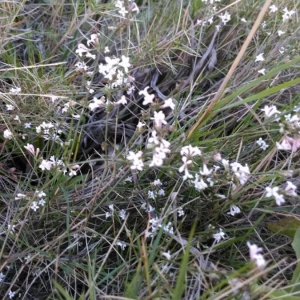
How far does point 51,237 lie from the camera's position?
4.33 ft

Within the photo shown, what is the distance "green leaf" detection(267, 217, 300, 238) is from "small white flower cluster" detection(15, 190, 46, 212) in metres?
0.60

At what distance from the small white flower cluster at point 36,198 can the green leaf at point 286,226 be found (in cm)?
60

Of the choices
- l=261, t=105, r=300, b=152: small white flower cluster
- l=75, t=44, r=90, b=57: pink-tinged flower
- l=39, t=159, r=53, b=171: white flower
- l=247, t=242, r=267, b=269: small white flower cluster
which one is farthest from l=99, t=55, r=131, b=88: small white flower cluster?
l=247, t=242, r=267, b=269: small white flower cluster

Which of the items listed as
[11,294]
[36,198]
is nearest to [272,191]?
[36,198]

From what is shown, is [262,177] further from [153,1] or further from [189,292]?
[153,1]

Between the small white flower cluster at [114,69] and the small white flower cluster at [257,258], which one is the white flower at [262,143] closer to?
the small white flower cluster at [114,69]

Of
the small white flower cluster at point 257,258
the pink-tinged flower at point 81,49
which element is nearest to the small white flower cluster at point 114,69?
the pink-tinged flower at point 81,49

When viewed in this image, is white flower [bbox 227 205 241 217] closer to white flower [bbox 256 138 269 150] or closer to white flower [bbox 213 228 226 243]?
white flower [bbox 213 228 226 243]

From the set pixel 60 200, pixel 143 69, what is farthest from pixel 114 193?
pixel 143 69

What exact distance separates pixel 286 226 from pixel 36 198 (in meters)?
0.65

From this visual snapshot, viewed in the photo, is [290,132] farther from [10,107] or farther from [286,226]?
[10,107]

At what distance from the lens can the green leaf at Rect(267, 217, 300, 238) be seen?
1.27 meters

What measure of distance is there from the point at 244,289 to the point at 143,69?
0.98 meters

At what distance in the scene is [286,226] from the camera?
50.1 inches
